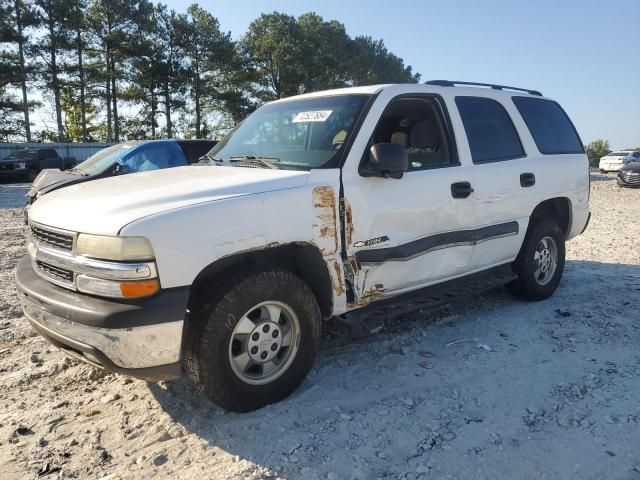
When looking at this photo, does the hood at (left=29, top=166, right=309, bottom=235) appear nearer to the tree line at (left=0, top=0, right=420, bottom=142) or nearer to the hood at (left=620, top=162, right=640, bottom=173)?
the hood at (left=620, top=162, right=640, bottom=173)

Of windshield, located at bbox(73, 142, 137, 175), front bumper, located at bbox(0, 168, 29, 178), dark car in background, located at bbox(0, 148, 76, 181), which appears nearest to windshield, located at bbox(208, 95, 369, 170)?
windshield, located at bbox(73, 142, 137, 175)

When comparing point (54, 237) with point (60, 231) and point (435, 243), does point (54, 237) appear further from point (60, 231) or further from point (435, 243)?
point (435, 243)

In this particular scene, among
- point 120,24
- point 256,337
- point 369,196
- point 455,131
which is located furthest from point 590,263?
point 120,24

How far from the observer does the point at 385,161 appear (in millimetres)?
3328

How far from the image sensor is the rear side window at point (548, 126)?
4988 mm

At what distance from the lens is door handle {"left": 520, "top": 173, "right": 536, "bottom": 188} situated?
15.2 feet

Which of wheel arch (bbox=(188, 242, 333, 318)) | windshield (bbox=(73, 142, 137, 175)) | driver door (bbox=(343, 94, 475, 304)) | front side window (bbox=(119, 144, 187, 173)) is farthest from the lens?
windshield (bbox=(73, 142, 137, 175))

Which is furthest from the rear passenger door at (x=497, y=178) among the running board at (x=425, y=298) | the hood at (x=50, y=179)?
the hood at (x=50, y=179)

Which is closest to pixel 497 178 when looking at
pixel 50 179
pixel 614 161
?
pixel 50 179

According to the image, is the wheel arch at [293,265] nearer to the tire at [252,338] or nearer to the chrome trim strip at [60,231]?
the tire at [252,338]

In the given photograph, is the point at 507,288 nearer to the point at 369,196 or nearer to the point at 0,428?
the point at 369,196

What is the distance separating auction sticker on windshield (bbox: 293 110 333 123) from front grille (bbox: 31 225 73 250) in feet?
6.02

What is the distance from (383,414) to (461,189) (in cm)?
187

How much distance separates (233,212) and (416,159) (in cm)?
173
